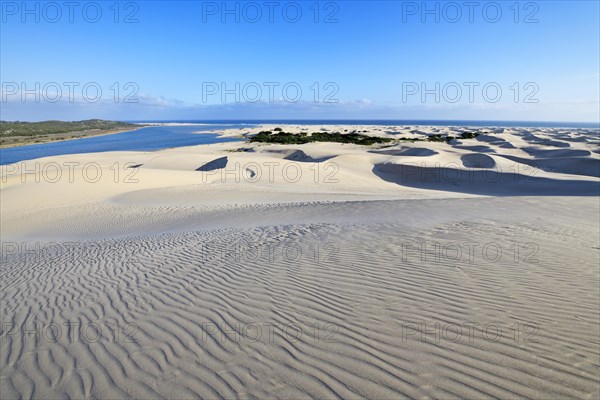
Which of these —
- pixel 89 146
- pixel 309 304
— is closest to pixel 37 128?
pixel 89 146

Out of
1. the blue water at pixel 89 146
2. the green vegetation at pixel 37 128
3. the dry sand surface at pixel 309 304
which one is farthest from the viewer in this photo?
the green vegetation at pixel 37 128

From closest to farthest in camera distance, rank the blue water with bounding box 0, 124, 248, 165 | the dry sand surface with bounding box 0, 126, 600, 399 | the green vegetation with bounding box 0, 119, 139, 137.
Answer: the dry sand surface with bounding box 0, 126, 600, 399 < the blue water with bounding box 0, 124, 248, 165 < the green vegetation with bounding box 0, 119, 139, 137

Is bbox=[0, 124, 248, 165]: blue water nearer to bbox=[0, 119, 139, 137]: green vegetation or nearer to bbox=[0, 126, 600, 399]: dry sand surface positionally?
bbox=[0, 119, 139, 137]: green vegetation

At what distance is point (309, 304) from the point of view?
475 centimetres

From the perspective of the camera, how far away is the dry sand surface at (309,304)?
323 cm

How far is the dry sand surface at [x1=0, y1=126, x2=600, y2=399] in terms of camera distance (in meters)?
3.23

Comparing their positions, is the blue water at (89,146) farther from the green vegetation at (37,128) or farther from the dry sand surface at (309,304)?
the dry sand surface at (309,304)

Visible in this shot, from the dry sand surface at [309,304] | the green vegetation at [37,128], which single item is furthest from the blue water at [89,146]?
the dry sand surface at [309,304]

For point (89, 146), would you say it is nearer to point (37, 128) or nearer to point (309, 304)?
point (37, 128)

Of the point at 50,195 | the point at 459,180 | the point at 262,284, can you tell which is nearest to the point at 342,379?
the point at 262,284

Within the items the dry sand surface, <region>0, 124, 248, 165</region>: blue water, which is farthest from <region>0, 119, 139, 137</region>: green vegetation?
the dry sand surface

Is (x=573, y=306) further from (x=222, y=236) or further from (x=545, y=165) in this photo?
(x=545, y=165)

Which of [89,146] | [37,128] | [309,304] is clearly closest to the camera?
[309,304]

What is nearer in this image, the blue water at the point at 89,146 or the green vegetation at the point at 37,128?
the blue water at the point at 89,146
